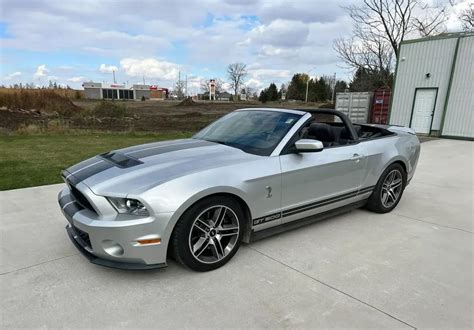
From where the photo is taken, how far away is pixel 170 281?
273 cm

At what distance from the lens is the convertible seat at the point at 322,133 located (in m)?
4.21

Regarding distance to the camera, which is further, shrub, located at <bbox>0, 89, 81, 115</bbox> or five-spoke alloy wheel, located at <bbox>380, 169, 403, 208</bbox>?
shrub, located at <bbox>0, 89, 81, 115</bbox>

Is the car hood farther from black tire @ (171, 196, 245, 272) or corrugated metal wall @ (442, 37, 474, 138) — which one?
corrugated metal wall @ (442, 37, 474, 138)

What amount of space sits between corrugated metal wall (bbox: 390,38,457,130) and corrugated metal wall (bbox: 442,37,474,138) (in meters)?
0.33

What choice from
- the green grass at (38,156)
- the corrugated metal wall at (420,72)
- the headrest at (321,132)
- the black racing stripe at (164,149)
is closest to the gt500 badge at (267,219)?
the black racing stripe at (164,149)

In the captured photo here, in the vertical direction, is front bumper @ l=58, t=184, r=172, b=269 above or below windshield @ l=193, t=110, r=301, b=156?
below

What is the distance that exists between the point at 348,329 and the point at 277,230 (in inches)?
50.4

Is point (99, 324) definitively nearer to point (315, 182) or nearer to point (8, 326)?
point (8, 326)

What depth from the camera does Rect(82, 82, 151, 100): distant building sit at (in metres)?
92.4

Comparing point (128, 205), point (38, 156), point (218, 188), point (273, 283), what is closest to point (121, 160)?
point (128, 205)

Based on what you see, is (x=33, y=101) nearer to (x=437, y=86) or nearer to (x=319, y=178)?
(x=319, y=178)

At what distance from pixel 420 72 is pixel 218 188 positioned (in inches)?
630

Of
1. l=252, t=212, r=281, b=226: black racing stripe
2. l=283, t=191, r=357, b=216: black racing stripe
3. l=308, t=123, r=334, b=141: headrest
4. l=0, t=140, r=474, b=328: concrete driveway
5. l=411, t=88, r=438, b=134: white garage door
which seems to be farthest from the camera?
l=411, t=88, r=438, b=134: white garage door

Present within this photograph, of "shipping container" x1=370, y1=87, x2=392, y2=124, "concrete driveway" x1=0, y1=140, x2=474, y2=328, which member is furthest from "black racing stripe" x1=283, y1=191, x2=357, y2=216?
"shipping container" x1=370, y1=87, x2=392, y2=124
